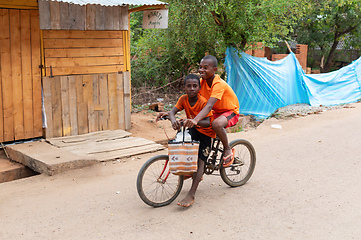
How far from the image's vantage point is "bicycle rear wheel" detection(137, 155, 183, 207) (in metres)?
4.38

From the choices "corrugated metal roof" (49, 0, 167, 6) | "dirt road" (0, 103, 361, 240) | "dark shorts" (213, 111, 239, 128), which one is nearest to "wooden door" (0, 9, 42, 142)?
"corrugated metal roof" (49, 0, 167, 6)

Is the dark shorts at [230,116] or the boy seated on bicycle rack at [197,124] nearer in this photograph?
the boy seated on bicycle rack at [197,124]

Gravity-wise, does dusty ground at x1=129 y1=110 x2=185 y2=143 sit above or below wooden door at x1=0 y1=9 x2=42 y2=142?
below

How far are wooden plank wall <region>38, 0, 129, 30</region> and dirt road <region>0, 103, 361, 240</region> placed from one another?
267 cm

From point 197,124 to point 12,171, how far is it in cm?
360

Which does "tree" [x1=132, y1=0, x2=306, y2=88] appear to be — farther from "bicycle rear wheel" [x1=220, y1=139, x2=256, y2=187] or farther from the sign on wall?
"bicycle rear wheel" [x1=220, y1=139, x2=256, y2=187]

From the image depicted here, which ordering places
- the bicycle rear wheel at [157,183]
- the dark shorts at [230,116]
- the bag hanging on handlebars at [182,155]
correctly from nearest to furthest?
the bag hanging on handlebars at [182,155], the bicycle rear wheel at [157,183], the dark shorts at [230,116]

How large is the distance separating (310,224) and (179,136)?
1.61 meters

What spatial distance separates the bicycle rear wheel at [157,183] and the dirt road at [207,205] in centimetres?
12

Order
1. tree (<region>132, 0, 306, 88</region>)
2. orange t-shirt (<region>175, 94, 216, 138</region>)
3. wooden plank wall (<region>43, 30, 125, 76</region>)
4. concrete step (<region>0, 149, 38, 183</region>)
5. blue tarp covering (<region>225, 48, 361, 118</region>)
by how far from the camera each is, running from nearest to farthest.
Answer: orange t-shirt (<region>175, 94, 216, 138</region>), concrete step (<region>0, 149, 38, 183</region>), wooden plank wall (<region>43, 30, 125, 76</region>), tree (<region>132, 0, 306, 88</region>), blue tarp covering (<region>225, 48, 361, 118</region>)

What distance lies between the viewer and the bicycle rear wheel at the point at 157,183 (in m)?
4.38

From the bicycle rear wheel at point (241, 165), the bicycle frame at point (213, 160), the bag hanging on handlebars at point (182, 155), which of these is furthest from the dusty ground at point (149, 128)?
the bag hanging on handlebars at point (182, 155)

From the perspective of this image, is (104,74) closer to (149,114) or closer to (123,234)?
(149,114)

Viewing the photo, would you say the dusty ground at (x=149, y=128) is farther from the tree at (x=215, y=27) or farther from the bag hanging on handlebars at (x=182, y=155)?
the bag hanging on handlebars at (x=182, y=155)
